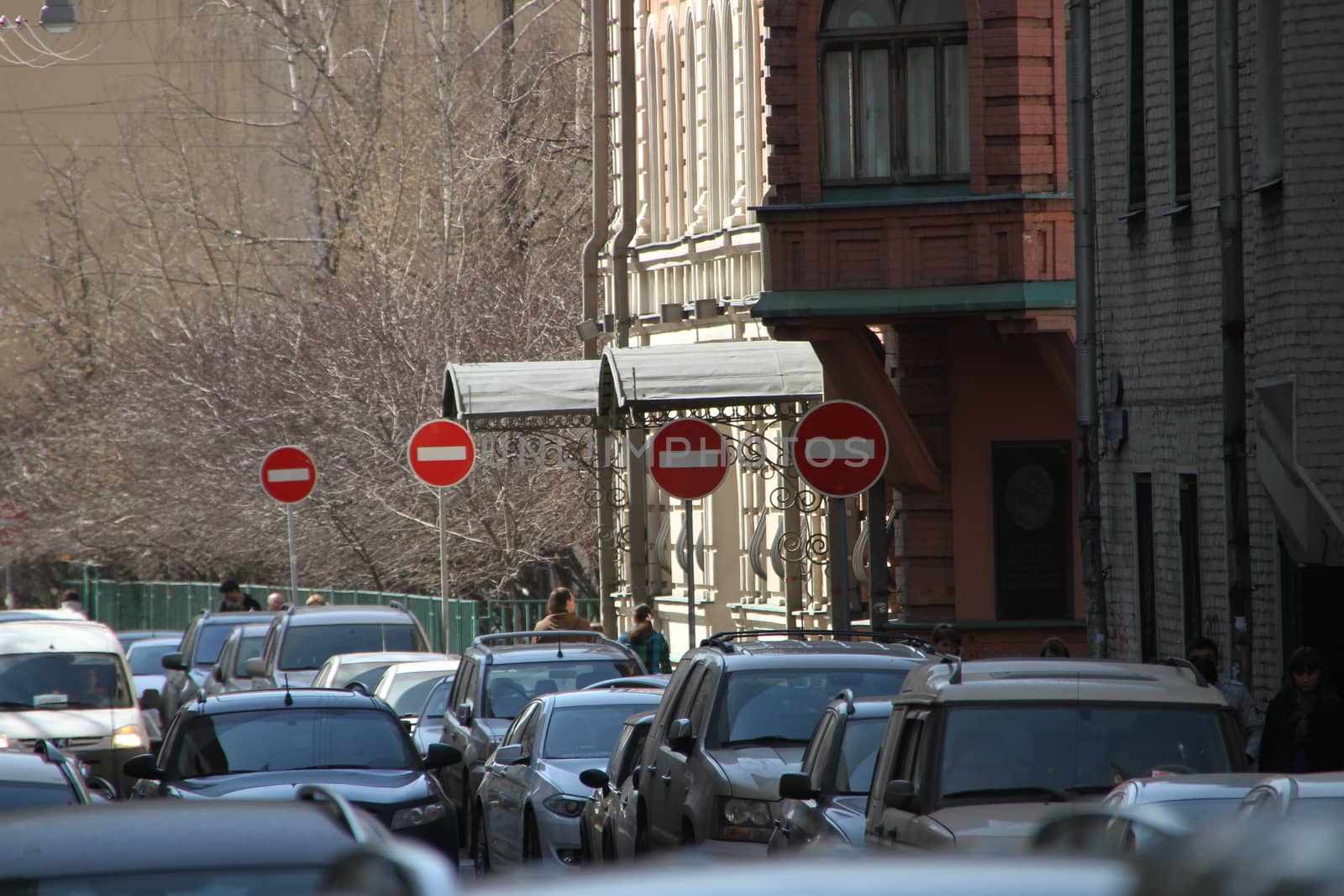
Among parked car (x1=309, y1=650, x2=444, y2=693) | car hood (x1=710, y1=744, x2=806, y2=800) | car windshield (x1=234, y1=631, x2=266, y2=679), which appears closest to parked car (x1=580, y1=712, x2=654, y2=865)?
car hood (x1=710, y1=744, x2=806, y2=800)

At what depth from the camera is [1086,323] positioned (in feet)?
63.8

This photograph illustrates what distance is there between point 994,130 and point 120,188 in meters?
30.0

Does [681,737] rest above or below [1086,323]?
below

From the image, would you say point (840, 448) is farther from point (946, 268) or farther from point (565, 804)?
point (946, 268)

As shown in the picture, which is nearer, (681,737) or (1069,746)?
(1069,746)

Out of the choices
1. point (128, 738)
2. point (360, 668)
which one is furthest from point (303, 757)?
point (360, 668)

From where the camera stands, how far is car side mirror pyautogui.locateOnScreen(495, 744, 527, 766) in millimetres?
16125

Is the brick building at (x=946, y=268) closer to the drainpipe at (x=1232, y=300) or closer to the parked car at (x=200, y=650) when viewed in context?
the drainpipe at (x=1232, y=300)

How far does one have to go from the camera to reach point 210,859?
18.5ft

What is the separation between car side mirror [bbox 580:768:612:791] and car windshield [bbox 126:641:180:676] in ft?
67.1

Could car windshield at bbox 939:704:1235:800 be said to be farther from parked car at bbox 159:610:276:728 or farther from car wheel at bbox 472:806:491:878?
parked car at bbox 159:610:276:728

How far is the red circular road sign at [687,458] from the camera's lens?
19281 mm

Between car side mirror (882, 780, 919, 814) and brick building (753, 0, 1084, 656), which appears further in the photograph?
brick building (753, 0, 1084, 656)

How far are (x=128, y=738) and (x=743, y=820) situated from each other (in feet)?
31.9
